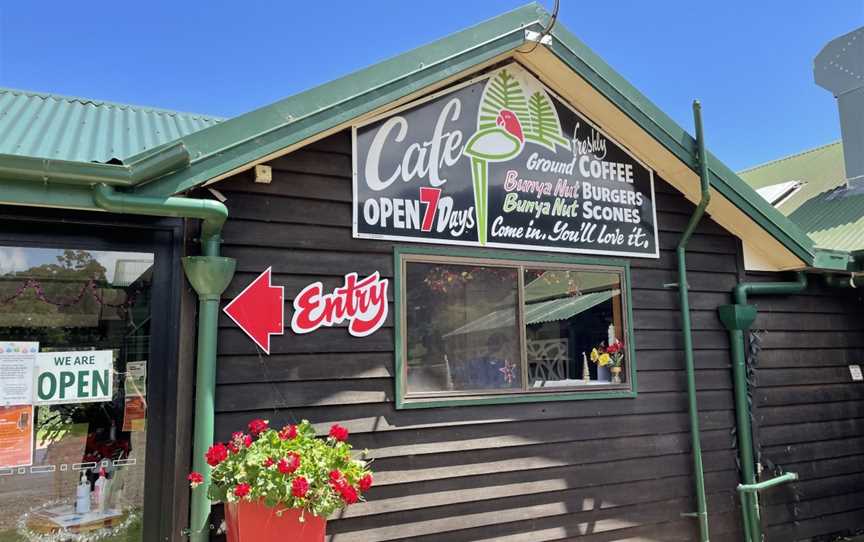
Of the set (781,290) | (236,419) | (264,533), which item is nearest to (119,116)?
(236,419)

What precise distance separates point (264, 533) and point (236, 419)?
2.61 ft

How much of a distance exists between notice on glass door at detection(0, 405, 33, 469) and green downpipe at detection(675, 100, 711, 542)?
440 cm

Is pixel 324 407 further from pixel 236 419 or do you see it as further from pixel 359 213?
pixel 359 213

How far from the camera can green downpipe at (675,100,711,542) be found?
4652mm

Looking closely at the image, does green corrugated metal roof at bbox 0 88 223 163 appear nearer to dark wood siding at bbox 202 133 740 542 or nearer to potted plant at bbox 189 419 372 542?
dark wood siding at bbox 202 133 740 542

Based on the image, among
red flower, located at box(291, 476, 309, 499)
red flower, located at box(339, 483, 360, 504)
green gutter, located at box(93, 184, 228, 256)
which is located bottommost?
red flower, located at box(339, 483, 360, 504)

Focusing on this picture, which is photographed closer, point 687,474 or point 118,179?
point 118,179

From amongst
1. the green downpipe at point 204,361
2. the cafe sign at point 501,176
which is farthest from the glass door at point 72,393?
the cafe sign at point 501,176

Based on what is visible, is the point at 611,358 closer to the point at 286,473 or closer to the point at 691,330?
the point at 691,330

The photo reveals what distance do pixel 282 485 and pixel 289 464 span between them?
94mm

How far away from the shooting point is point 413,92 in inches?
152

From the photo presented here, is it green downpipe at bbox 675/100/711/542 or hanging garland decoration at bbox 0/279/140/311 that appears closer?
hanging garland decoration at bbox 0/279/140/311

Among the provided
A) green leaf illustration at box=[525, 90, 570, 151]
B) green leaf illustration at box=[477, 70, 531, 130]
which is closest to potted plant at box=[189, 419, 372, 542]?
green leaf illustration at box=[477, 70, 531, 130]

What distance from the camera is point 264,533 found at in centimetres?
273
